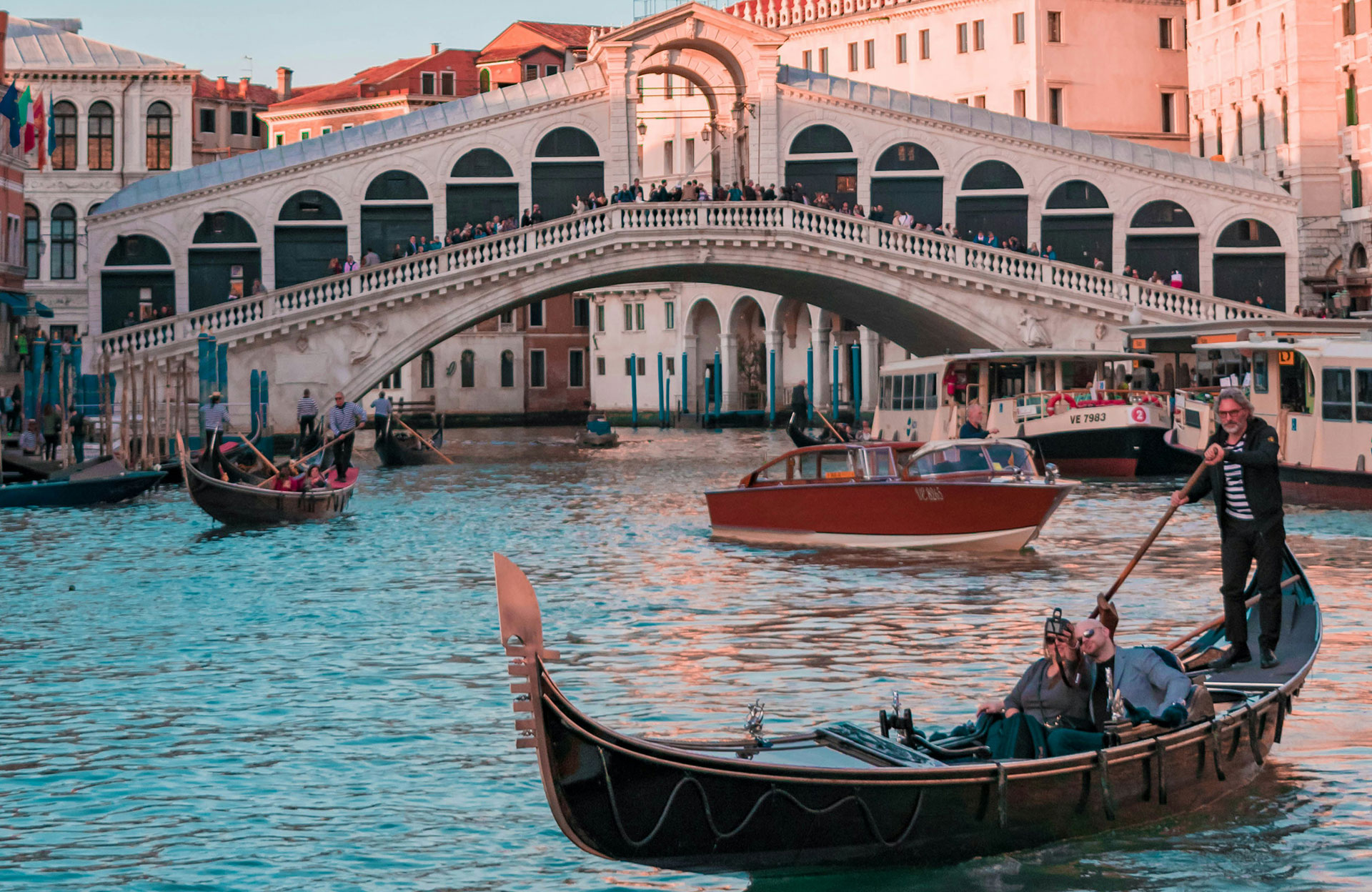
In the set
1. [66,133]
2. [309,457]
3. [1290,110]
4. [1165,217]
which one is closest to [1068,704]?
[309,457]

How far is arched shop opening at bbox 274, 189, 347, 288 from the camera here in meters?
36.4

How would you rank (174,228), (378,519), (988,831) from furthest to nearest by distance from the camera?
1. (174,228)
2. (378,519)
3. (988,831)

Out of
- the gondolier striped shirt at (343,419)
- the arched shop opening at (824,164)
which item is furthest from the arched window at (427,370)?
the gondolier striped shirt at (343,419)

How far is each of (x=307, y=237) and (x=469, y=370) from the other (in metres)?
25.4

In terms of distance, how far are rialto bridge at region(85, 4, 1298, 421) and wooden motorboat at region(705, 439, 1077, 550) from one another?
16544 mm

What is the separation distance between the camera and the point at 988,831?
675 cm

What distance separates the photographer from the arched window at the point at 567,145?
37156 mm

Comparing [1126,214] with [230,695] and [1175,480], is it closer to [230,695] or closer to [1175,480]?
[1175,480]

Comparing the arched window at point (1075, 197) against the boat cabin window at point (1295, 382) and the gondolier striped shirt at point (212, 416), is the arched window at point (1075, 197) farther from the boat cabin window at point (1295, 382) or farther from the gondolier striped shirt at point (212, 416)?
the gondolier striped shirt at point (212, 416)

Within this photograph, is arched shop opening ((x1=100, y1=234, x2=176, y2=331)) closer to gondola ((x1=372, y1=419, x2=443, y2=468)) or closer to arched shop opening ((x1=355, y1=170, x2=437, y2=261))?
arched shop opening ((x1=355, y1=170, x2=437, y2=261))

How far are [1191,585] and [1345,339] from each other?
895 cm

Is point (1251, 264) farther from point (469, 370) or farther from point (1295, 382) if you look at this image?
point (469, 370)

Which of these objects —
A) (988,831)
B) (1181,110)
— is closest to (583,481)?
(988,831)

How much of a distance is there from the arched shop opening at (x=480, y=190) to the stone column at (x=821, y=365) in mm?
14710
